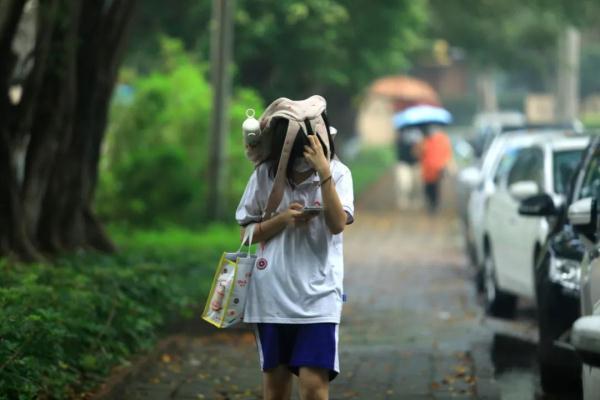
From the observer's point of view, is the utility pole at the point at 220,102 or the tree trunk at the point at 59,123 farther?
the utility pole at the point at 220,102

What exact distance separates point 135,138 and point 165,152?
1188 mm

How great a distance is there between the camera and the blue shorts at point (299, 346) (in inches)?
247

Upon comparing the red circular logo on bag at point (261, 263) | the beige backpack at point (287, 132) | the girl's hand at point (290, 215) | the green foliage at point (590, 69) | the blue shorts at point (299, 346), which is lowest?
the blue shorts at point (299, 346)

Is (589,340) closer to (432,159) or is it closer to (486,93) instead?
(432,159)

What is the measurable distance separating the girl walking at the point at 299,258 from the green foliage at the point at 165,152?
1479 cm

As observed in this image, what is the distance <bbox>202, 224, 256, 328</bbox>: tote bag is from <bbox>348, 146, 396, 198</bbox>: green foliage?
92.6 ft

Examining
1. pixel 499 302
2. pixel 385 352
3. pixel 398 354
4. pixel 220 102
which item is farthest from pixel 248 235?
pixel 220 102

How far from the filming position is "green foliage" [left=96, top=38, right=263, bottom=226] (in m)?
21.4

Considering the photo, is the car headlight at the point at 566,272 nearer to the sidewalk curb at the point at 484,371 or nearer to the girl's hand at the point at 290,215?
the sidewalk curb at the point at 484,371

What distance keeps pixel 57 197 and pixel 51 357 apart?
7462mm

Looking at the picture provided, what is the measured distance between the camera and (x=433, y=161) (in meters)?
28.4

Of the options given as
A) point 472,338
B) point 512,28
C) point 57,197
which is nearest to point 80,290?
point 472,338

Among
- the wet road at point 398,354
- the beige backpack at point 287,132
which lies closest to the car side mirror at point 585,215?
the wet road at point 398,354

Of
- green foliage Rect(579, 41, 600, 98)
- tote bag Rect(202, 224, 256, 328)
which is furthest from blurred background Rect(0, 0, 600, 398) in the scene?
green foliage Rect(579, 41, 600, 98)
